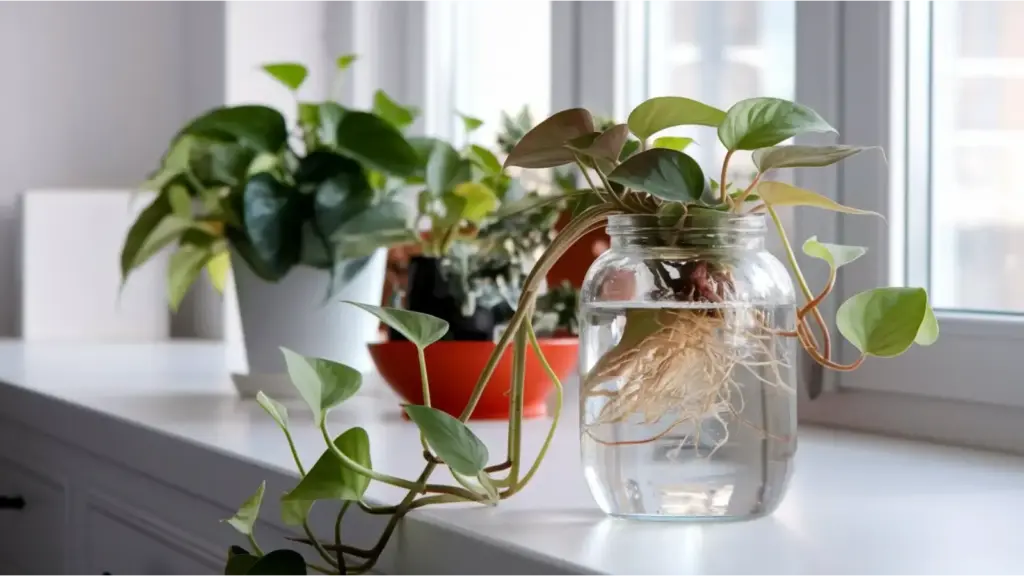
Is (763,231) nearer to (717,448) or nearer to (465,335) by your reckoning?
(717,448)

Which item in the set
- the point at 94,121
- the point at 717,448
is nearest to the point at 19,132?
the point at 94,121

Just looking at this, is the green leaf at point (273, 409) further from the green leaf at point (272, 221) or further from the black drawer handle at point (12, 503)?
the black drawer handle at point (12, 503)

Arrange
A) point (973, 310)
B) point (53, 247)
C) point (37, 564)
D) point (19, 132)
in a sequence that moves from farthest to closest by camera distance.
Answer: point (19, 132), point (53, 247), point (37, 564), point (973, 310)

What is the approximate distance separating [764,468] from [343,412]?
61 centimetres

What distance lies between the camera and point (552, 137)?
62 cm

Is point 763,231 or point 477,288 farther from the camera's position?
point 477,288

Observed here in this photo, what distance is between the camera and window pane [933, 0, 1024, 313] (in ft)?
3.31

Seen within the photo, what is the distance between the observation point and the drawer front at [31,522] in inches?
50.8

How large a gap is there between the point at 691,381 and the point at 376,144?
686mm

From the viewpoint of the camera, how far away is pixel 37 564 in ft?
4.46

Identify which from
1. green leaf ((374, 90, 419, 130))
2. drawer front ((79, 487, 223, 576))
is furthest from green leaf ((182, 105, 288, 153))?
drawer front ((79, 487, 223, 576))

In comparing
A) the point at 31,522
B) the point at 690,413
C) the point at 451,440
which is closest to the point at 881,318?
the point at 690,413

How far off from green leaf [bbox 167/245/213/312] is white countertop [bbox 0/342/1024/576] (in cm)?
16

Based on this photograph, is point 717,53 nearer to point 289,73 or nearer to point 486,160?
point 486,160
